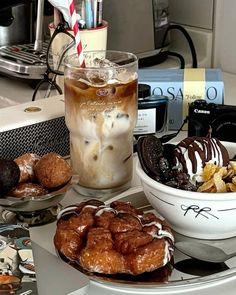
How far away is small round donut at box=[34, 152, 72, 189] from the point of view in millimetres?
902

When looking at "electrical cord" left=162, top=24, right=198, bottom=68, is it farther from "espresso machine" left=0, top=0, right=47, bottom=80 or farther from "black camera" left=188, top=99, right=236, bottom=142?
"black camera" left=188, top=99, right=236, bottom=142

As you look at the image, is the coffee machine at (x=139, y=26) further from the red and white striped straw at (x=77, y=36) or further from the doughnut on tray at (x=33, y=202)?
the doughnut on tray at (x=33, y=202)

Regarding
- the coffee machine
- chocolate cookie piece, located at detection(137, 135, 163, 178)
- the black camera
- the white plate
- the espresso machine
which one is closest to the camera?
the white plate

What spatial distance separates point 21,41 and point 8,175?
35.1 inches

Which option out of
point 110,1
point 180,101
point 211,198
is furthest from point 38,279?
point 110,1

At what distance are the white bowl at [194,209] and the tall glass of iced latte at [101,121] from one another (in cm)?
12

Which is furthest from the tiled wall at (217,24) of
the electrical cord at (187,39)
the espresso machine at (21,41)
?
the espresso machine at (21,41)

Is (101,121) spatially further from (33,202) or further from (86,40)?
(86,40)

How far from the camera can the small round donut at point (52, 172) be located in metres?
0.90

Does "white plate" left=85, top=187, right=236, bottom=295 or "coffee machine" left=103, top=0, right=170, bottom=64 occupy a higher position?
"coffee machine" left=103, top=0, right=170, bottom=64

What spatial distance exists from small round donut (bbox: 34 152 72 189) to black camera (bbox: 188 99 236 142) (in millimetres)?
302

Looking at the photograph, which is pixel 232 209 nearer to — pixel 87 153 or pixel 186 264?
pixel 186 264

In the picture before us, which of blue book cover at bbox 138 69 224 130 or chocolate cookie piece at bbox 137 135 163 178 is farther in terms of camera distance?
blue book cover at bbox 138 69 224 130

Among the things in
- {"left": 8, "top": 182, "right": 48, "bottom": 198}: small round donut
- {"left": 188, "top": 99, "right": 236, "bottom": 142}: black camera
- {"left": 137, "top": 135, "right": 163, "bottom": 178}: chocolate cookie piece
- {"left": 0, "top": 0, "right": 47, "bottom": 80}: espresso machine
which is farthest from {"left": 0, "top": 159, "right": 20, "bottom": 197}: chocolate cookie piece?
{"left": 0, "top": 0, "right": 47, "bottom": 80}: espresso machine
